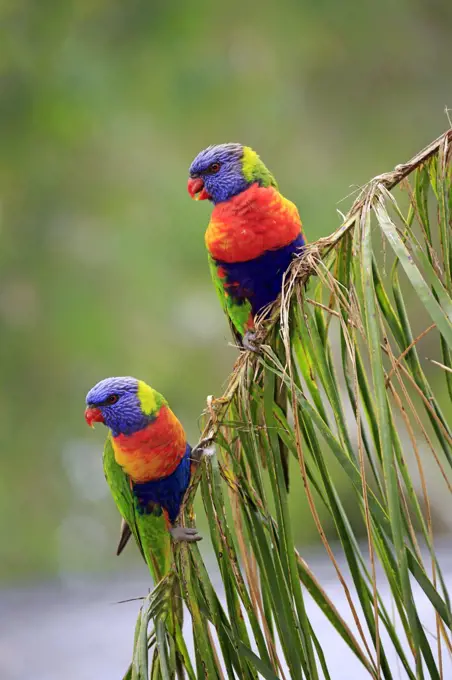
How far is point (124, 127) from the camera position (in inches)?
166

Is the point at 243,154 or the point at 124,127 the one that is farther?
the point at 124,127

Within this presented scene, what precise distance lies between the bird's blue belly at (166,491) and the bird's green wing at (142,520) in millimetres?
16

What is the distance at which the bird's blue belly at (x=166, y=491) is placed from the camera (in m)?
1.54

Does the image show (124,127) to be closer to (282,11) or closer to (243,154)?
(282,11)

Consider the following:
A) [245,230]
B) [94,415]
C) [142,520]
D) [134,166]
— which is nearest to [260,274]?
[245,230]

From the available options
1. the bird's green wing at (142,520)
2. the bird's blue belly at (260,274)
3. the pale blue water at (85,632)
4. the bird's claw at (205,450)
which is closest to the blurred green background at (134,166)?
the pale blue water at (85,632)

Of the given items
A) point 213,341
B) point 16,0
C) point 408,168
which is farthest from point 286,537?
point 16,0

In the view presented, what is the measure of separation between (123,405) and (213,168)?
56 centimetres

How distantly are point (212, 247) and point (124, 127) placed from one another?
2956 mm

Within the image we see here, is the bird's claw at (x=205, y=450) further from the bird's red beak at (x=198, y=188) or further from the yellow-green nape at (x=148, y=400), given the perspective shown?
the bird's red beak at (x=198, y=188)

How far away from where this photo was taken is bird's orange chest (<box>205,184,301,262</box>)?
4.80 feet

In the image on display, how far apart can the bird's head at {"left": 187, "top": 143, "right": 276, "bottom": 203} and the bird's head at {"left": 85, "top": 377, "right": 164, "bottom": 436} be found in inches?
17.7

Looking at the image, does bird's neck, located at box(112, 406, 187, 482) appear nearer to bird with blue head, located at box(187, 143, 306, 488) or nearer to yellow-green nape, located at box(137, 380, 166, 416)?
yellow-green nape, located at box(137, 380, 166, 416)

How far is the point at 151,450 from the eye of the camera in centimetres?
153
